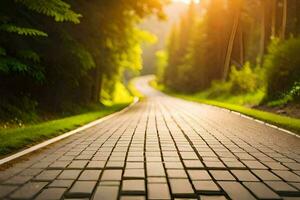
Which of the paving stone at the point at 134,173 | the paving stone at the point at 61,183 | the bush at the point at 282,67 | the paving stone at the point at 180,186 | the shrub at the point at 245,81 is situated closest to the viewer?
the paving stone at the point at 180,186

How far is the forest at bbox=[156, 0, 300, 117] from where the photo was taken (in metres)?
20.2

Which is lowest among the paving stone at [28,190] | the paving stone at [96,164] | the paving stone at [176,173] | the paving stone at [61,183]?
the paving stone at [28,190]

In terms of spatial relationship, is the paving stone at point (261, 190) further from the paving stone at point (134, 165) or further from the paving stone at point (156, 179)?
the paving stone at point (134, 165)

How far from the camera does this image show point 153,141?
8.68m

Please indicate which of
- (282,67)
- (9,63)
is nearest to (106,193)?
(9,63)

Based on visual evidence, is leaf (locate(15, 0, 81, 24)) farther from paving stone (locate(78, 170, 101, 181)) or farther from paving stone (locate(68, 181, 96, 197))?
paving stone (locate(68, 181, 96, 197))

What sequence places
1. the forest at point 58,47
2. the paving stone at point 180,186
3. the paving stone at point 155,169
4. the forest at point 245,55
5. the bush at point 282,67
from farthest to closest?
1. the forest at point 245,55
2. the bush at point 282,67
3. the forest at point 58,47
4. the paving stone at point 155,169
5. the paving stone at point 180,186

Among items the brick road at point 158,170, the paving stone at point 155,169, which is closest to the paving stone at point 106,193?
the brick road at point 158,170

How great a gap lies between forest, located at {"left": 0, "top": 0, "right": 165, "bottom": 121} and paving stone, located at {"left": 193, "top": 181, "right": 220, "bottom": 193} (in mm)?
6673

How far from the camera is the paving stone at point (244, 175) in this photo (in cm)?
506

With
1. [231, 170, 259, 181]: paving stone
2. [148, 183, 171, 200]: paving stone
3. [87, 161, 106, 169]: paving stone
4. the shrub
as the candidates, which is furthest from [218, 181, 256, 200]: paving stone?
the shrub

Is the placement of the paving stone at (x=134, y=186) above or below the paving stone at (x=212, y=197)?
above

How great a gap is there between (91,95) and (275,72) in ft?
40.8

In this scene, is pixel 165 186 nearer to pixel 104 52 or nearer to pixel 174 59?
pixel 104 52
